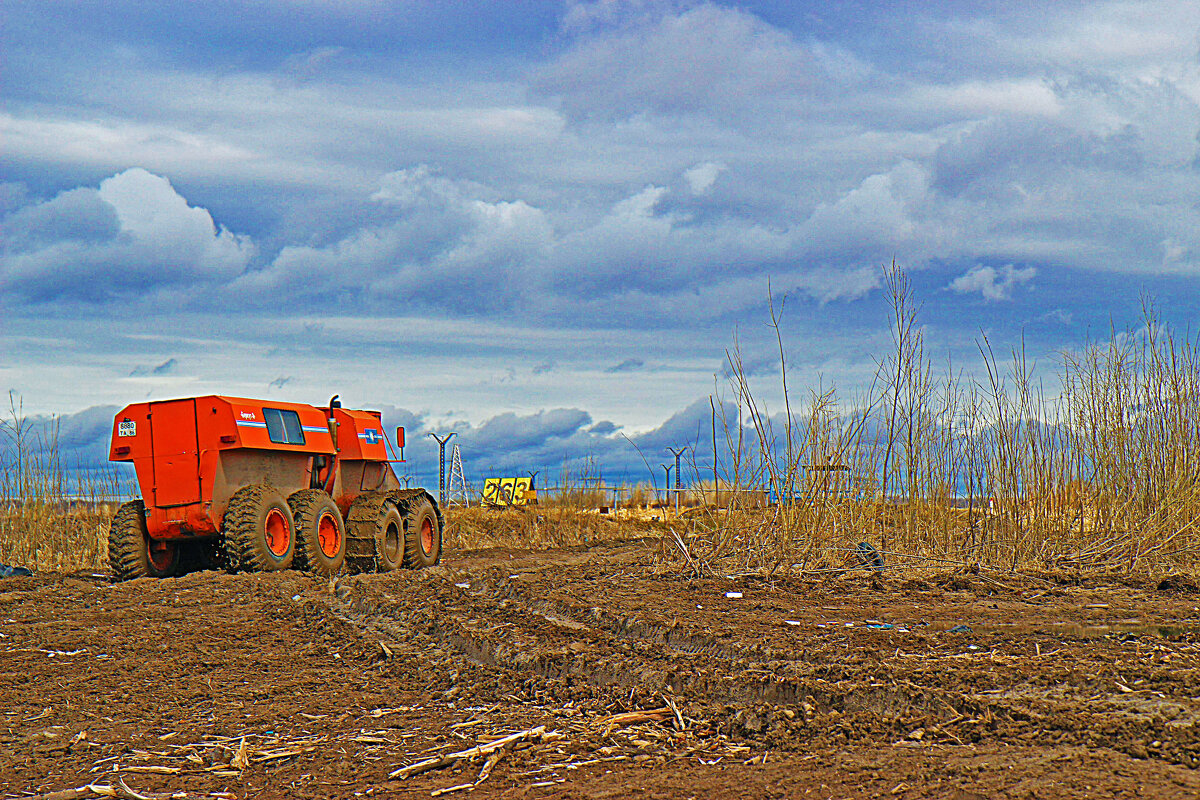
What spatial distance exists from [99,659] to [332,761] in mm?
3244

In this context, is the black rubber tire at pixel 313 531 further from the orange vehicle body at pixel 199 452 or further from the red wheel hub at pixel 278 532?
the orange vehicle body at pixel 199 452

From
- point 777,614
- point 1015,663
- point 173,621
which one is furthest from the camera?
point 173,621

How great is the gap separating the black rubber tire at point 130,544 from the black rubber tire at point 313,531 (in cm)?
157

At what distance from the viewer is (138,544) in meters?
10.9

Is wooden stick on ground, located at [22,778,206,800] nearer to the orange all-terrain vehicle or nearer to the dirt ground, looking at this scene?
the dirt ground

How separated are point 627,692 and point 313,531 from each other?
A: 685 cm

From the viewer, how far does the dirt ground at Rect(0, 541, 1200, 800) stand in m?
3.69

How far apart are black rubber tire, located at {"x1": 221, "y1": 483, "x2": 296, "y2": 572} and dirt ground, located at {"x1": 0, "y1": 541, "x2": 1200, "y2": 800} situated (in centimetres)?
144

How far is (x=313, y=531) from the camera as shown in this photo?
430 inches

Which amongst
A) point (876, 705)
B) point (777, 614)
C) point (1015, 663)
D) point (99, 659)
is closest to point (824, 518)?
point (777, 614)

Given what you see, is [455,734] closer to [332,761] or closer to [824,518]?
[332,761]

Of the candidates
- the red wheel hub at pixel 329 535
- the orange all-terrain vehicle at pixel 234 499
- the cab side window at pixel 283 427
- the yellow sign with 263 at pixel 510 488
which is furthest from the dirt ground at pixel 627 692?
the yellow sign with 263 at pixel 510 488

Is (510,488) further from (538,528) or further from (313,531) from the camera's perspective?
(313,531)

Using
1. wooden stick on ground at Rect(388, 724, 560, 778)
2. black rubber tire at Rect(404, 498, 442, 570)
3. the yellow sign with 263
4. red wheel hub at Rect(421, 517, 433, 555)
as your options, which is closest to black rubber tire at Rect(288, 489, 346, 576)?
black rubber tire at Rect(404, 498, 442, 570)
